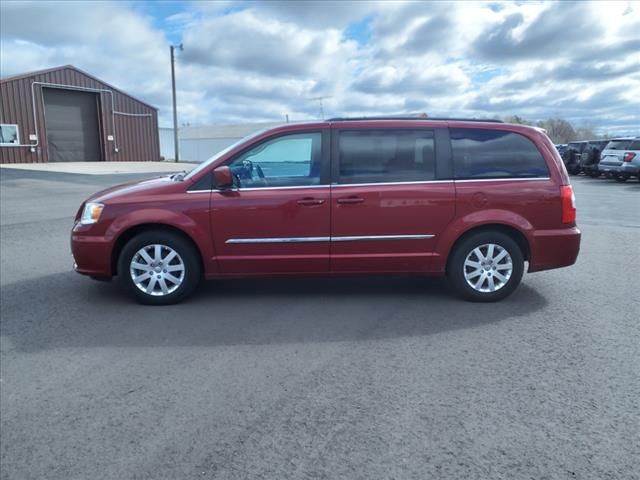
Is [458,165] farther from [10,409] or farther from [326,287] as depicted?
[10,409]

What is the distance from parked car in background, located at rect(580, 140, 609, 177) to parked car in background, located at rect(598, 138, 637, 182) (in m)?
2.32

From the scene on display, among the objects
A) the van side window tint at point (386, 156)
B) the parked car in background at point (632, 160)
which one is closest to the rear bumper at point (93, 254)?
the van side window tint at point (386, 156)

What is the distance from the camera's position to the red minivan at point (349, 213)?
16.6 feet

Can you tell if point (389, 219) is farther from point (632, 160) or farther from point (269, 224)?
point (632, 160)

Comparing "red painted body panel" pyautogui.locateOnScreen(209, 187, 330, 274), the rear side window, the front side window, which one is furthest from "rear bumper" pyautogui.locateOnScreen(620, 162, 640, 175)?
"red painted body panel" pyautogui.locateOnScreen(209, 187, 330, 274)

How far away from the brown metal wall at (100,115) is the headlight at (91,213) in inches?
1142

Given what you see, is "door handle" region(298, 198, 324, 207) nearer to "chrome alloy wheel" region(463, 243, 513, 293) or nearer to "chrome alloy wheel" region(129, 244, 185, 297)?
"chrome alloy wheel" region(129, 244, 185, 297)

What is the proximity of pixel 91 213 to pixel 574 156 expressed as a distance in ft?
88.4

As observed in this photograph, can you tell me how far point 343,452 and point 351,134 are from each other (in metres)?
3.30

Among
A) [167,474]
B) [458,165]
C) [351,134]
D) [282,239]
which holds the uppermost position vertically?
[351,134]

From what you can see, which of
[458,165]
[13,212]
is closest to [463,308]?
[458,165]

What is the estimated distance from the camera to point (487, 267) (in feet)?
17.1

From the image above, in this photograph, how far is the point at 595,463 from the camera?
261 centimetres

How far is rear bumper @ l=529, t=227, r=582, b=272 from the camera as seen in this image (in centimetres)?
520
